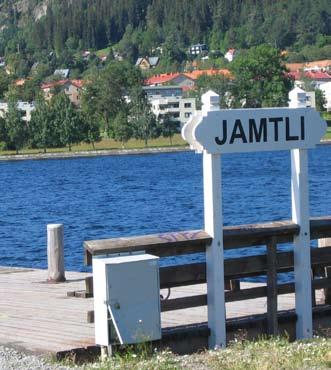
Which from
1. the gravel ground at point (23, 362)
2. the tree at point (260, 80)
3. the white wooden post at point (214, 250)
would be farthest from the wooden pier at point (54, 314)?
the tree at point (260, 80)

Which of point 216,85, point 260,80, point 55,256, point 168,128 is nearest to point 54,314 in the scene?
point 55,256

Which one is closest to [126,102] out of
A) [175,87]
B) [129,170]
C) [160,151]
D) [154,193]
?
[160,151]

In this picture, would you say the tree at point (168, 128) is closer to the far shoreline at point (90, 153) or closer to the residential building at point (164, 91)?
the far shoreline at point (90, 153)

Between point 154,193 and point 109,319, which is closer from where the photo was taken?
point 109,319

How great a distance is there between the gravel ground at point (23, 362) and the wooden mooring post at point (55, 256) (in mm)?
5656

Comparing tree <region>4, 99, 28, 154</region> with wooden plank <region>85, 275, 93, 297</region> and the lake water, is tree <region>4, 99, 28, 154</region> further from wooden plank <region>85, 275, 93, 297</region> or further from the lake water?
wooden plank <region>85, 275, 93, 297</region>

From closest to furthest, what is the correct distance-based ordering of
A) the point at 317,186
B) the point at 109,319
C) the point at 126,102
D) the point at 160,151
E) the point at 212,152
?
the point at 109,319, the point at 212,152, the point at 317,186, the point at 160,151, the point at 126,102

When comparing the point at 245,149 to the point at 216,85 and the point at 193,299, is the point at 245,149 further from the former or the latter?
the point at 216,85

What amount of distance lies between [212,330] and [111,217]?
1657 inches

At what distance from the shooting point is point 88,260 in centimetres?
1116

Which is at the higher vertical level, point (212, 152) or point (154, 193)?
point (212, 152)

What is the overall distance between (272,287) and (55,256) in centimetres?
556

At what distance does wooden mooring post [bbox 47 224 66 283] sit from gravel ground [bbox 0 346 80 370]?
566 centimetres

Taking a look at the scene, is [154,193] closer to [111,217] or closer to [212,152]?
[111,217]
